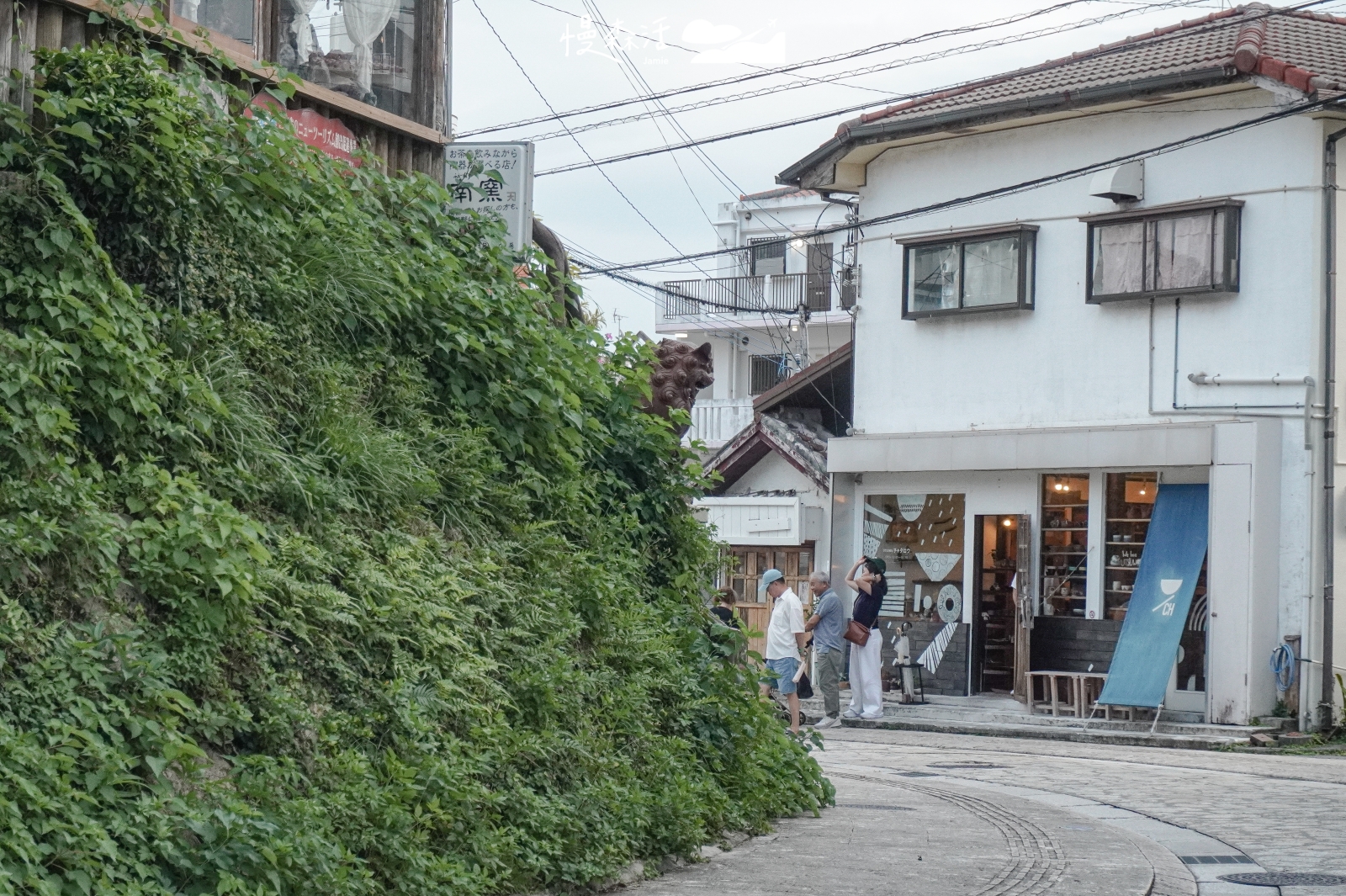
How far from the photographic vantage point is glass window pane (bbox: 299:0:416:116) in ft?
32.6

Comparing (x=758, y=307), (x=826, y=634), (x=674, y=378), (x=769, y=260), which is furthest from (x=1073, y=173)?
(x=769, y=260)

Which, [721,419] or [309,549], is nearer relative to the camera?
[309,549]

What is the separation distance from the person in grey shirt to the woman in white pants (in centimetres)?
61

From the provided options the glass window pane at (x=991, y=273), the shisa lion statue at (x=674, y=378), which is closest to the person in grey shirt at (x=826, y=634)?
the glass window pane at (x=991, y=273)

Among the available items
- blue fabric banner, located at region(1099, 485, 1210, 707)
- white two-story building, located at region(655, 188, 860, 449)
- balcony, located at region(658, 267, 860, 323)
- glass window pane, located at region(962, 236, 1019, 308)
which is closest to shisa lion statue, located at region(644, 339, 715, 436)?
blue fabric banner, located at region(1099, 485, 1210, 707)

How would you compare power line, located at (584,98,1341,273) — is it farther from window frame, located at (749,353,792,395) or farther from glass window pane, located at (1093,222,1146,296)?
window frame, located at (749,353,792,395)

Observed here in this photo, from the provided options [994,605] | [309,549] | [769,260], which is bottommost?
[994,605]

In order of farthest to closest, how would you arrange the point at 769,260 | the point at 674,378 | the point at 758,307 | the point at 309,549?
the point at 769,260 < the point at 758,307 < the point at 674,378 < the point at 309,549

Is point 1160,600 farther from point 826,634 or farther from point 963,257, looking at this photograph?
point 963,257

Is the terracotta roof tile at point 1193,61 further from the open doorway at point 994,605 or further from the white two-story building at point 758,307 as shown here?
the white two-story building at point 758,307

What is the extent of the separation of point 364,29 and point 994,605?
14621 millimetres

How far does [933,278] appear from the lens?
2298cm

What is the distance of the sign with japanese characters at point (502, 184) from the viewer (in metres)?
10.8

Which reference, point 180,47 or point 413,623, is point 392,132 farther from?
point 413,623
